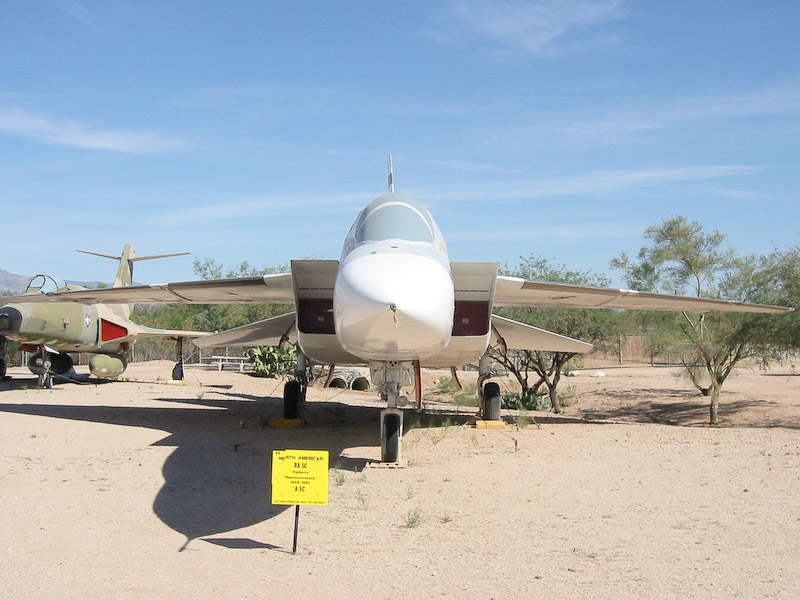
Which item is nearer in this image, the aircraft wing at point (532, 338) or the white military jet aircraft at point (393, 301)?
the white military jet aircraft at point (393, 301)

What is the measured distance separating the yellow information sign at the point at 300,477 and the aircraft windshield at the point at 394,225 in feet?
11.1

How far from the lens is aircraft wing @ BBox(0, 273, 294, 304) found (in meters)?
11.7

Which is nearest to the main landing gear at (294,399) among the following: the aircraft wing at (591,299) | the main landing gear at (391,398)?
the aircraft wing at (591,299)

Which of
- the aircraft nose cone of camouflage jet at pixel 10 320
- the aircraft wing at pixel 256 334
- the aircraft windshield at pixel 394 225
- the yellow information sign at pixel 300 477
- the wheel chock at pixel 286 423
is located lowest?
the wheel chock at pixel 286 423

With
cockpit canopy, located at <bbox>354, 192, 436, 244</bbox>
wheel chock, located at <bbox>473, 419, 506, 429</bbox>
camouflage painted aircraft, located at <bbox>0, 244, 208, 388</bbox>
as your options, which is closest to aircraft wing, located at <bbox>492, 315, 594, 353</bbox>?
wheel chock, located at <bbox>473, 419, 506, 429</bbox>

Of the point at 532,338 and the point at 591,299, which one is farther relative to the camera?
the point at 532,338

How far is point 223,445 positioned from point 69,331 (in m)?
11.8

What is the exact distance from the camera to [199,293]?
12.7 m

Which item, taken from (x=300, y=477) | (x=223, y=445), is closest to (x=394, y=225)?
(x=300, y=477)

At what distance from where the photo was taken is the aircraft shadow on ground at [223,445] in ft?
21.4

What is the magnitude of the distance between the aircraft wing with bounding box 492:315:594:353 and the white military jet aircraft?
0.02 meters

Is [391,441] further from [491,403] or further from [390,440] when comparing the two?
[491,403]

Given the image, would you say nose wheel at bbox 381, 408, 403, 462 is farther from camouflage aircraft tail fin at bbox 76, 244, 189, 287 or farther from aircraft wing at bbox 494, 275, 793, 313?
camouflage aircraft tail fin at bbox 76, 244, 189, 287

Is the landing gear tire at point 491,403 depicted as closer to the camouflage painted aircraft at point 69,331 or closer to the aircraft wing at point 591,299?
the aircraft wing at point 591,299
